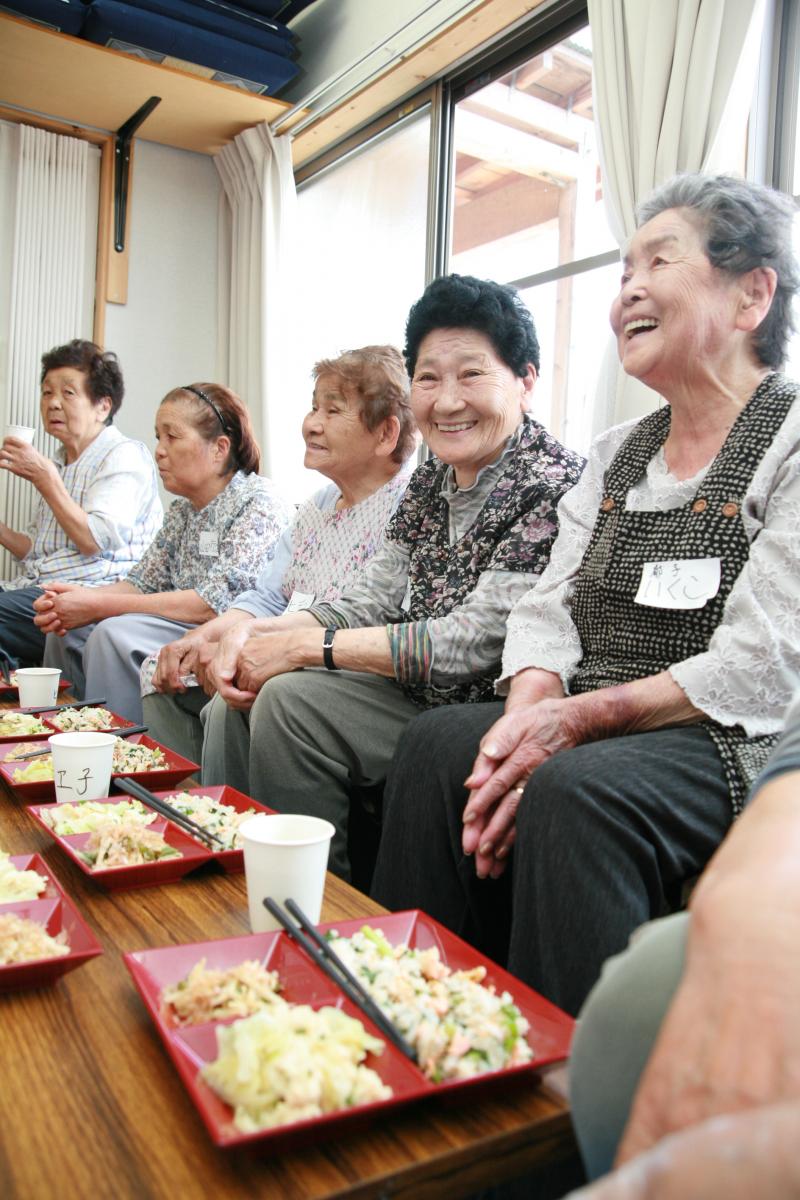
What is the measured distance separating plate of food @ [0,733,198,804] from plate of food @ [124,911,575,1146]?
2.15ft

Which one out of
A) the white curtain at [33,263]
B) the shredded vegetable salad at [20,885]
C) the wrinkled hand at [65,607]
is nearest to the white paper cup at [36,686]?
the shredded vegetable salad at [20,885]

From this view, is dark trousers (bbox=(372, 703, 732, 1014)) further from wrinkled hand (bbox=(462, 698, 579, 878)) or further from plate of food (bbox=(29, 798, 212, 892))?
plate of food (bbox=(29, 798, 212, 892))

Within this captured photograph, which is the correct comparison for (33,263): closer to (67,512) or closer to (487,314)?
(67,512)

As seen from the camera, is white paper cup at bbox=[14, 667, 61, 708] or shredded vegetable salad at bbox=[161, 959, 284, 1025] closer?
shredded vegetable salad at bbox=[161, 959, 284, 1025]

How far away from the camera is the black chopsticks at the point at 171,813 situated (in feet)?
3.77

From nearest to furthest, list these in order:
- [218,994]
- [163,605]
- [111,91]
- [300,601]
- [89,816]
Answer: [218,994] → [89,816] → [300,601] → [163,605] → [111,91]

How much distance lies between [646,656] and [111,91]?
3.74m

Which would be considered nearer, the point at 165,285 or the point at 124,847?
the point at 124,847

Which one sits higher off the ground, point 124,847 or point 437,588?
point 437,588

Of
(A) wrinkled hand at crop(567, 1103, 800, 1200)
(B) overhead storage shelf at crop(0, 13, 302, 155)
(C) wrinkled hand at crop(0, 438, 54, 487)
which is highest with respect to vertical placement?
(B) overhead storage shelf at crop(0, 13, 302, 155)

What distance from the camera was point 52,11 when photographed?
11.6 feet

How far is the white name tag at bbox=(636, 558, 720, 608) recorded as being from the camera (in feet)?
4.50

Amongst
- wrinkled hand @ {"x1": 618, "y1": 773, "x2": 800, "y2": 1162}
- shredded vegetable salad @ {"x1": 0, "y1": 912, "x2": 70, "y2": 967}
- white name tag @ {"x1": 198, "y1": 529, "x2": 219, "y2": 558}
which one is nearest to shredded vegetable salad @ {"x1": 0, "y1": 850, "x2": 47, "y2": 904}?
shredded vegetable salad @ {"x1": 0, "y1": 912, "x2": 70, "y2": 967}

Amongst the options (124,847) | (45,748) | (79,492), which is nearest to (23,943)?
(124,847)
